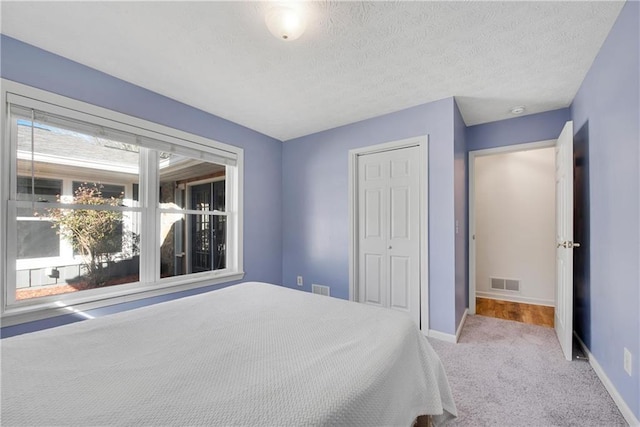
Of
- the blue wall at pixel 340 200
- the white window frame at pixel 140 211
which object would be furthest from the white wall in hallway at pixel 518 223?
the white window frame at pixel 140 211

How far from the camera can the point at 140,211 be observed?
2488mm

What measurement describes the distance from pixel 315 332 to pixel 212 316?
632mm

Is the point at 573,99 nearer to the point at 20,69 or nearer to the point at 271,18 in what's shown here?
the point at 271,18

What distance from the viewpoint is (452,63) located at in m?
2.06

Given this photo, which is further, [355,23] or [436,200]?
[436,200]

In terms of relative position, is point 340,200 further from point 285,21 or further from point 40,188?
point 40,188

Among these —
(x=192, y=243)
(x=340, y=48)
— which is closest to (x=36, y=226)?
(x=192, y=243)

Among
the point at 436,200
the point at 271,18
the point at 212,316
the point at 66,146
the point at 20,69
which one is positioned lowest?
the point at 212,316

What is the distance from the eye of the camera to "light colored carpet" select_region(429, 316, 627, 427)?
1568mm

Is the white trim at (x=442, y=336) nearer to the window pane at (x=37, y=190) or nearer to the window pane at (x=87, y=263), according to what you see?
the window pane at (x=87, y=263)

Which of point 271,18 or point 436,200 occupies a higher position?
point 271,18

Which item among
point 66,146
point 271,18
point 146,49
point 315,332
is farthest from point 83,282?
point 271,18

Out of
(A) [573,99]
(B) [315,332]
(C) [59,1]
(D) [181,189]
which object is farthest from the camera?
(D) [181,189]

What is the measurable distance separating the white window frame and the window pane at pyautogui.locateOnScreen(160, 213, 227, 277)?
0.25 ft
